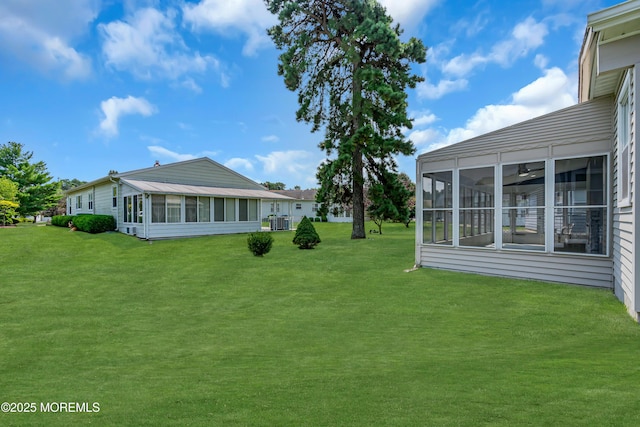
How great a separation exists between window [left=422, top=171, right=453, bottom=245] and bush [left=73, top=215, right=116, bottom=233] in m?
18.9

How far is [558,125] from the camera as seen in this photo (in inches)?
308

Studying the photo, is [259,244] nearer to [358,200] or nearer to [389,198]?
[358,200]

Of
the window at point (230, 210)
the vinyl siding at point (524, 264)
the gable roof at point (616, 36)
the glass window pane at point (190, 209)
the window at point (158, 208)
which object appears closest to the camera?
the gable roof at point (616, 36)

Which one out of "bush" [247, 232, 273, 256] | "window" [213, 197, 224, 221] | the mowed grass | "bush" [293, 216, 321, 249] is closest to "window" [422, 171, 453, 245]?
the mowed grass

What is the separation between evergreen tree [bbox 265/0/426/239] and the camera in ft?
58.1

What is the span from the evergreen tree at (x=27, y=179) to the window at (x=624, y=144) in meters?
41.8

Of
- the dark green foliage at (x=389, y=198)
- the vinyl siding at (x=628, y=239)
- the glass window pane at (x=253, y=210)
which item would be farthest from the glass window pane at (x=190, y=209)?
the vinyl siding at (x=628, y=239)

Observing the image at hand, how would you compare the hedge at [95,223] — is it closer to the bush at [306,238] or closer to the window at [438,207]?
the bush at [306,238]

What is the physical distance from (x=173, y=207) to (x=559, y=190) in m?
17.7

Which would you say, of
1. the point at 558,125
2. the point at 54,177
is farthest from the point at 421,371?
the point at 54,177

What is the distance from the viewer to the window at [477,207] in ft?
29.4

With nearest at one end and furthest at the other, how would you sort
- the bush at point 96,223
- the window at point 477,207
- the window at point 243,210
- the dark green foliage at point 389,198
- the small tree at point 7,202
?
the window at point 477,207 < the dark green foliage at point 389,198 < the bush at point 96,223 < the window at point 243,210 < the small tree at point 7,202

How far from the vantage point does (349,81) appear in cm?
1975

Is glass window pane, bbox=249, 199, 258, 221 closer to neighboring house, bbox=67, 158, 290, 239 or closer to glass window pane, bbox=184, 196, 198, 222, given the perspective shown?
neighboring house, bbox=67, 158, 290, 239
